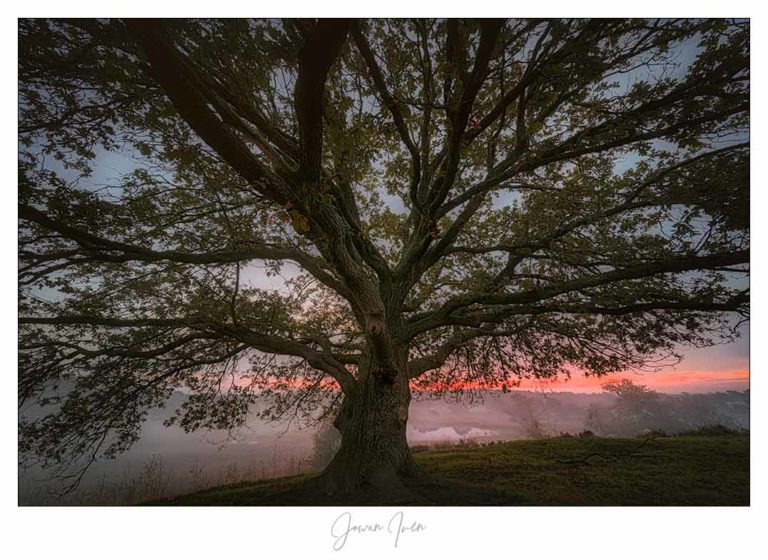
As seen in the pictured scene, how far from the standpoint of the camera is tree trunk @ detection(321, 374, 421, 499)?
448 cm

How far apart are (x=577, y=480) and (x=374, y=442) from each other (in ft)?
10.5

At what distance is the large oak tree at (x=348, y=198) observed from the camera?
3.37 metres

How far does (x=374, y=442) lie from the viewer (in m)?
4.77

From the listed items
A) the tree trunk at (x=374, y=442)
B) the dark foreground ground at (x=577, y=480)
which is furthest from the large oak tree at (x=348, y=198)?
the dark foreground ground at (x=577, y=480)

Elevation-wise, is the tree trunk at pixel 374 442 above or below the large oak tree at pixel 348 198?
below
